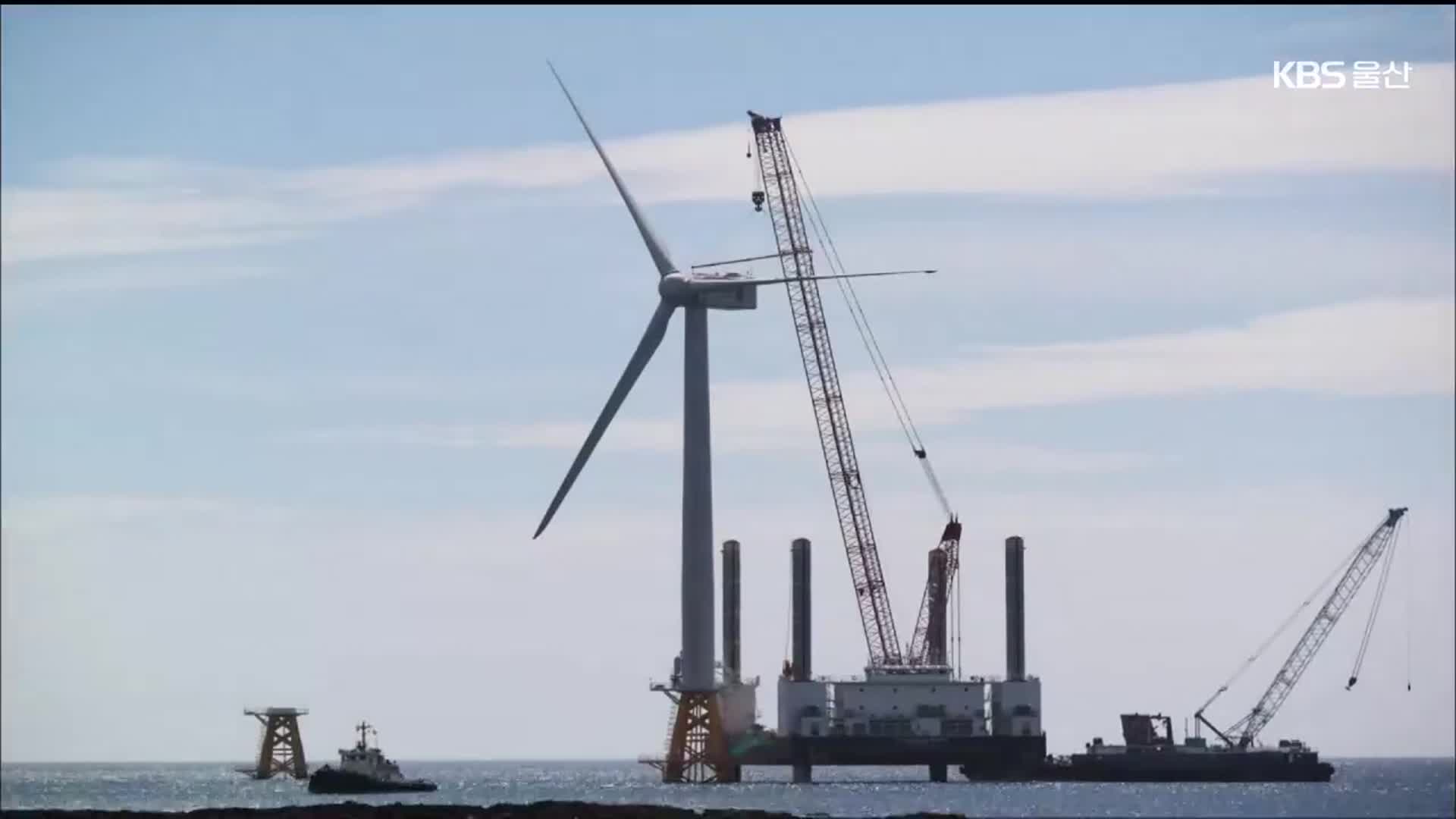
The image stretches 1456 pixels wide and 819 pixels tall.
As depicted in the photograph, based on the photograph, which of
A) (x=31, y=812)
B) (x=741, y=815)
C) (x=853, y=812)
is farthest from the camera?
(x=853, y=812)

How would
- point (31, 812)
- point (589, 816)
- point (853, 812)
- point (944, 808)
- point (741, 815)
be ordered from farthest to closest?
1. point (944, 808)
2. point (853, 812)
3. point (31, 812)
4. point (741, 815)
5. point (589, 816)

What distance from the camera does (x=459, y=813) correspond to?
134125 millimetres

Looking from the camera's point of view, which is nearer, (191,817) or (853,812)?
(191,817)

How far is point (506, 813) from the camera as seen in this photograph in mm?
129500

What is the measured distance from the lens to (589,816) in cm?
12469

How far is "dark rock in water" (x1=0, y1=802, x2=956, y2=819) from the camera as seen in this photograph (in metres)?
127

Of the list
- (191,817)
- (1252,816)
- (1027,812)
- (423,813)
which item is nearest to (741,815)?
(423,813)

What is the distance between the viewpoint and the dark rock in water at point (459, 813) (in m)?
127

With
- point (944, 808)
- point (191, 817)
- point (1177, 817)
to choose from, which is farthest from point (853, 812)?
point (191, 817)

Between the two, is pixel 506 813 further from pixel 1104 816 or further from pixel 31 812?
pixel 1104 816

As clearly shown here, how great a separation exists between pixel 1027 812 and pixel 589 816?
237 feet

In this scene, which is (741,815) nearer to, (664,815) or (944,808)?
(664,815)

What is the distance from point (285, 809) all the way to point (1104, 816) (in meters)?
74.0

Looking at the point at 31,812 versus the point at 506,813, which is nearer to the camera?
the point at 506,813
